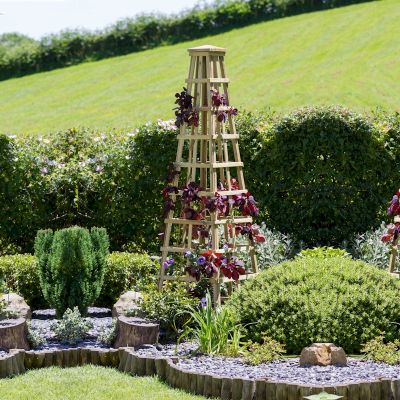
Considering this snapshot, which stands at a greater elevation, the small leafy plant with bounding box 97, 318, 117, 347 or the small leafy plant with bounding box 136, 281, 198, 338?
the small leafy plant with bounding box 136, 281, 198, 338

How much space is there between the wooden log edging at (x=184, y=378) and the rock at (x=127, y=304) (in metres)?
0.70

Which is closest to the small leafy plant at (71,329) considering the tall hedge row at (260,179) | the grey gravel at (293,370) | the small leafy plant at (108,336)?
the small leafy plant at (108,336)

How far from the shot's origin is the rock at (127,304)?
338 inches

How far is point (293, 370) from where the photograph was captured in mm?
7098

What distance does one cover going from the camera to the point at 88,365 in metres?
7.84

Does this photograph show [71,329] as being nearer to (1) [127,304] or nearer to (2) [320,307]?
(1) [127,304]

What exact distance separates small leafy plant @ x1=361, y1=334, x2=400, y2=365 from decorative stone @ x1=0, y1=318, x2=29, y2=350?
295cm

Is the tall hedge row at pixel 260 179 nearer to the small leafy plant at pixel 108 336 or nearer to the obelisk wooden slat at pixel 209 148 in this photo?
the obelisk wooden slat at pixel 209 148

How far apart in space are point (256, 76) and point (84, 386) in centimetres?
2109

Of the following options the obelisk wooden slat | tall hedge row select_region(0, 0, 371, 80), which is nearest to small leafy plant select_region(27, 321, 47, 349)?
the obelisk wooden slat

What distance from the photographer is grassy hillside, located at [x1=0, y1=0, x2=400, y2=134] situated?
2450 cm

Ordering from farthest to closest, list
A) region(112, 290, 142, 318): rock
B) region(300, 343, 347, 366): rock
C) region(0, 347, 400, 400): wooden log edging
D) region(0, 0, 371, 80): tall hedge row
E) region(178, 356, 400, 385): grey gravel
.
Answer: region(0, 0, 371, 80): tall hedge row → region(112, 290, 142, 318): rock → region(300, 343, 347, 366): rock → region(178, 356, 400, 385): grey gravel → region(0, 347, 400, 400): wooden log edging

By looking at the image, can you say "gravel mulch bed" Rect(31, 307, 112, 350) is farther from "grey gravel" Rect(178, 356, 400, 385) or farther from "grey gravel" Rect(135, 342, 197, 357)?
"grey gravel" Rect(178, 356, 400, 385)

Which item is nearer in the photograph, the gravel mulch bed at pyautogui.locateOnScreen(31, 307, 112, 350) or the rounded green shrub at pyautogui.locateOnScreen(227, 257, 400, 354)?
the rounded green shrub at pyautogui.locateOnScreen(227, 257, 400, 354)
